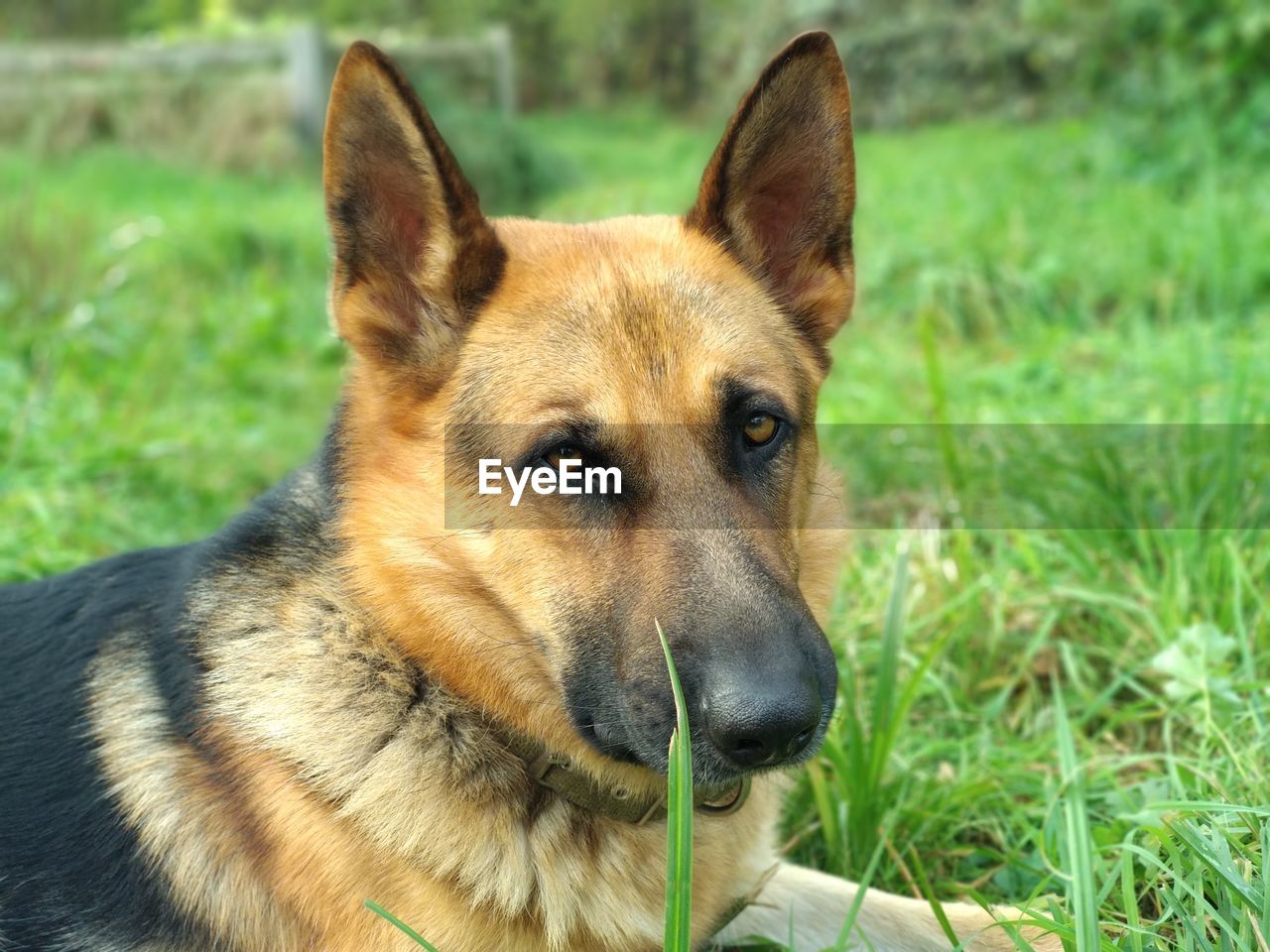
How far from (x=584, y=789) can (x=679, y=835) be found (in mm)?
610

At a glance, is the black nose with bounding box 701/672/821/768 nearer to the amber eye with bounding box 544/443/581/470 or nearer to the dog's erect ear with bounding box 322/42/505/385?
the amber eye with bounding box 544/443/581/470

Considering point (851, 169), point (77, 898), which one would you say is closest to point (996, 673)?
point (851, 169)

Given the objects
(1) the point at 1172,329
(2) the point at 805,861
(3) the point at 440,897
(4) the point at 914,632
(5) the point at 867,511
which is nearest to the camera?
(3) the point at 440,897

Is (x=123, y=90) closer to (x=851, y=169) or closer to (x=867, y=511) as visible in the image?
(x=867, y=511)

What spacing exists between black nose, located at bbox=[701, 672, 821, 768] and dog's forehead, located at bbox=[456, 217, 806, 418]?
2.06ft

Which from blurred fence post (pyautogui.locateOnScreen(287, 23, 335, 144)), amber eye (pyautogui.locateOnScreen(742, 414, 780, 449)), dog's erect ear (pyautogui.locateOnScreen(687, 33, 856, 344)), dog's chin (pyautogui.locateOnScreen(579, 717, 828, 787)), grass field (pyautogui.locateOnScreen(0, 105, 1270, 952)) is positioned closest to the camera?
dog's chin (pyautogui.locateOnScreen(579, 717, 828, 787))

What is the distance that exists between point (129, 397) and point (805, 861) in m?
4.51

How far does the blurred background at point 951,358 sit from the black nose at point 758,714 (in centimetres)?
54

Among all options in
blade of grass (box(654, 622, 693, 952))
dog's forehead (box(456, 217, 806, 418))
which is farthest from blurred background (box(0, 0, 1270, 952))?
dog's forehead (box(456, 217, 806, 418))

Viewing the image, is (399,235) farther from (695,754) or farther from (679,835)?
(679,835)

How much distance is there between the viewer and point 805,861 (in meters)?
3.29

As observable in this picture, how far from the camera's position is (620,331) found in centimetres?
253

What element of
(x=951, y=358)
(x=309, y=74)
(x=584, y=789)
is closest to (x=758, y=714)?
(x=584, y=789)

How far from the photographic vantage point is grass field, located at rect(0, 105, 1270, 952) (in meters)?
2.98
